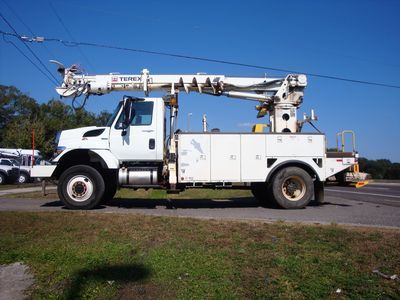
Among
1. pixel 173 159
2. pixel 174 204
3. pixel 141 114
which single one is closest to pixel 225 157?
pixel 173 159

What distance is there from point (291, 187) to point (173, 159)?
339 centimetres

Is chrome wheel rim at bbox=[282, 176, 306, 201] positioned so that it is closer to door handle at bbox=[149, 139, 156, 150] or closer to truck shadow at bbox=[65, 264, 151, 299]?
door handle at bbox=[149, 139, 156, 150]

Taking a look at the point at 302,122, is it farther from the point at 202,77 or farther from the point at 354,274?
the point at 354,274

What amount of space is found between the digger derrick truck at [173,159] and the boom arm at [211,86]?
876mm

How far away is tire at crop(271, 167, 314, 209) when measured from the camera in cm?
1170

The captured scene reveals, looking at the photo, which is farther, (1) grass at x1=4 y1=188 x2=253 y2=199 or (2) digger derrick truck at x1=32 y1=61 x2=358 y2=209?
(1) grass at x1=4 y1=188 x2=253 y2=199

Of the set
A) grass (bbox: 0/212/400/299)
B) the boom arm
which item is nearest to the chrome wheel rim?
the boom arm

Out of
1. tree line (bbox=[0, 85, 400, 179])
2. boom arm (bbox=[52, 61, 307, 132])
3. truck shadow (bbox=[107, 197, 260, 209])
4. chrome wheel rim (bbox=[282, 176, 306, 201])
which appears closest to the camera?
chrome wheel rim (bbox=[282, 176, 306, 201])

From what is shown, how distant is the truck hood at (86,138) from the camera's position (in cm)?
1138

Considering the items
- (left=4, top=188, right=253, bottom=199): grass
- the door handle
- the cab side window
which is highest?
the cab side window

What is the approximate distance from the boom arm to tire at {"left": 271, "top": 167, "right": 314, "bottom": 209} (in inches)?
65.1

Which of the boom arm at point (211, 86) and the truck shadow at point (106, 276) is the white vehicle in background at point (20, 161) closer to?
the boom arm at point (211, 86)

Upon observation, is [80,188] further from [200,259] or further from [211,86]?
[200,259]

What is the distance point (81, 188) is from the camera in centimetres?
1116
